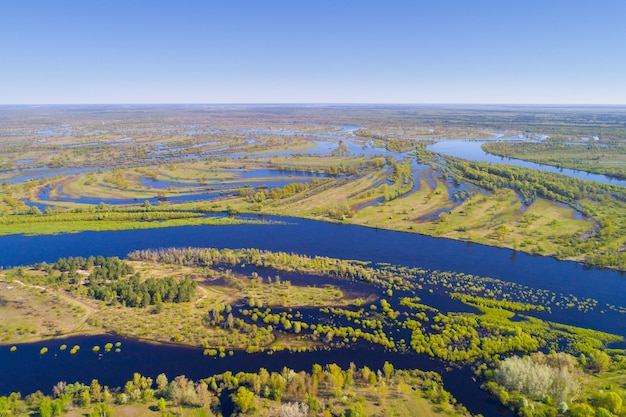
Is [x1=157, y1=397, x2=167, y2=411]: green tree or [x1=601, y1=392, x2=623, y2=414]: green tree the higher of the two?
[x1=601, y1=392, x2=623, y2=414]: green tree

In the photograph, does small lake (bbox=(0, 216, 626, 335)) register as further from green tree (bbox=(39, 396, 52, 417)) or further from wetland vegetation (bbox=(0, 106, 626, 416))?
green tree (bbox=(39, 396, 52, 417))

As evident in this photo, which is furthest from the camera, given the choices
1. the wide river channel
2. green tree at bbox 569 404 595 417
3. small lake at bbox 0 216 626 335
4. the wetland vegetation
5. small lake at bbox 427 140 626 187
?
small lake at bbox 427 140 626 187

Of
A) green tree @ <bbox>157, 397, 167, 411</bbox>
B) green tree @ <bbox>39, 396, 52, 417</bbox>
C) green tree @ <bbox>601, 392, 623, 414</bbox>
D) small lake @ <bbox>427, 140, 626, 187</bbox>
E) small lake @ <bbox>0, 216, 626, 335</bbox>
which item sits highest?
small lake @ <bbox>427, 140, 626, 187</bbox>

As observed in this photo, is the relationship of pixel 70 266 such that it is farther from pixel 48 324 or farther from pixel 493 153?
pixel 493 153

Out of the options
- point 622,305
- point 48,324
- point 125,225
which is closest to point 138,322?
point 48,324

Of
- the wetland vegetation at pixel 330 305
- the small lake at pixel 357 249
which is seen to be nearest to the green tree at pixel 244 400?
the wetland vegetation at pixel 330 305

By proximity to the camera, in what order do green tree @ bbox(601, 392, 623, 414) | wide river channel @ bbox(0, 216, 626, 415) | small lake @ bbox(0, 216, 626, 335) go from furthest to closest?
small lake @ bbox(0, 216, 626, 335)
wide river channel @ bbox(0, 216, 626, 415)
green tree @ bbox(601, 392, 623, 414)

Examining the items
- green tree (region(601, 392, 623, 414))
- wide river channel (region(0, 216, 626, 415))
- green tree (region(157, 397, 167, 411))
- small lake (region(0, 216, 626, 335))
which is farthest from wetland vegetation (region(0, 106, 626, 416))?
small lake (region(0, 216, 626, 335))

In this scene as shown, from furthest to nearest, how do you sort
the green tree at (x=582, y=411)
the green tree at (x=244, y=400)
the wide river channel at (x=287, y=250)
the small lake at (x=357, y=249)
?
the small lake at (x=357, y=249) < the wide river channel at (x=287, y=250) < the green tree at (x=244, y=400) < the green tree at (x=582, y=411)

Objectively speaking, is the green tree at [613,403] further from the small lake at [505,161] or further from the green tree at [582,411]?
the small lake at [505,161]

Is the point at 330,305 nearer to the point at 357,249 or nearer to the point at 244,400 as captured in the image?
the point at 244,400

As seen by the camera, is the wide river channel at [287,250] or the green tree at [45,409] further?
the wide river channel at [287,250]

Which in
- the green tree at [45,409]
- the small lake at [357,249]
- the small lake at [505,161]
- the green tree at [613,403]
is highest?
the small lake at [505,161]
